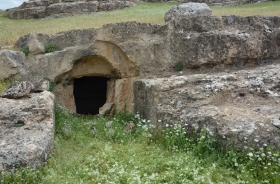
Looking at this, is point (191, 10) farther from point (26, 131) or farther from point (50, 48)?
point (26, 131)

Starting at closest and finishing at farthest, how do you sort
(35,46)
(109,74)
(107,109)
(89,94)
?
(35,46), (107,109), (109,74), (89,94)

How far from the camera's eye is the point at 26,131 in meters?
6.23

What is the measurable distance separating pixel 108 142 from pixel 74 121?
1.84m

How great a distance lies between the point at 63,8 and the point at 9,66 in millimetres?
18127

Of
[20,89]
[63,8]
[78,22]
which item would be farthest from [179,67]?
[63,8]

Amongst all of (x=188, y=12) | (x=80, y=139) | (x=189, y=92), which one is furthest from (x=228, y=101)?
(x=188, y=12)

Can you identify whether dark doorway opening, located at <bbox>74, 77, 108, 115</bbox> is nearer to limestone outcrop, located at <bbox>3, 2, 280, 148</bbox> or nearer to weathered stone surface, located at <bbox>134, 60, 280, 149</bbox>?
limestone outcrop, located at <bbox>3, 2, 280, 148</bbox>

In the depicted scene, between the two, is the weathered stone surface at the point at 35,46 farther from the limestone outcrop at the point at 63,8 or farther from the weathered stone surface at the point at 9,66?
the limestone outcrop at the point at 63,8

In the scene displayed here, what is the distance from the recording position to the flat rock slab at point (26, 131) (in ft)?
17.9

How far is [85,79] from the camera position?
1467 centimetres

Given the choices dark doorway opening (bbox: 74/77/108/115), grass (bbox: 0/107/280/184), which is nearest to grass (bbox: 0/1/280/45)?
dark doorway opening (bbox: 74/77/108/115)

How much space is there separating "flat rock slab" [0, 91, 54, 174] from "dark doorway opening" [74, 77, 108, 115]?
6986 mm

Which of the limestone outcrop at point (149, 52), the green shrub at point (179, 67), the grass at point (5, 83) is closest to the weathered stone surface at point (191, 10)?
the limestone outcrop at point (149, 52)

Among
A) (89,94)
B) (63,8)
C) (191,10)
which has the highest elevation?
(63,8)
